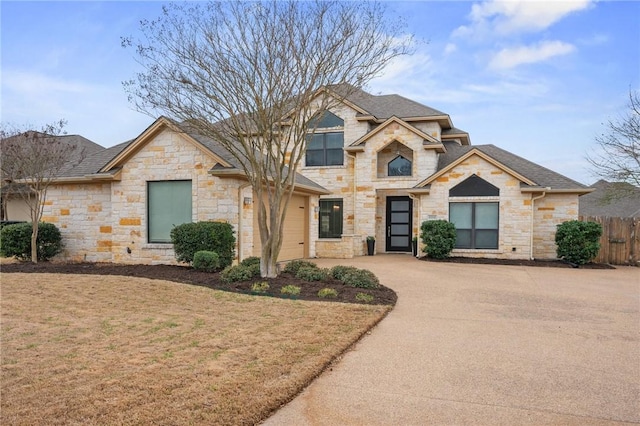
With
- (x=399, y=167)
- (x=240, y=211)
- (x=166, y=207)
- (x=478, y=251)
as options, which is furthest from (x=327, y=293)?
(x=399, y=167)

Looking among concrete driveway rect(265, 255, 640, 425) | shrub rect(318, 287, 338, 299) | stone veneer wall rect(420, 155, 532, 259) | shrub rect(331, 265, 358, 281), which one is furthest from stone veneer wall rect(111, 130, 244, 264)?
stone veneer wall rect(420, 155, 532, 259)

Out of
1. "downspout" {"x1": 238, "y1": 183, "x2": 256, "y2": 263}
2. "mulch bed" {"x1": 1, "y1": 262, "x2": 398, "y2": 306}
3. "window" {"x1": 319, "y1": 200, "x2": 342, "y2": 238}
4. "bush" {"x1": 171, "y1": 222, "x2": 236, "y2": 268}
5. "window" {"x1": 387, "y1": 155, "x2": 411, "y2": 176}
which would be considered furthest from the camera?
"window" {"x1": 319, "y1": 200, "x2": 342, "y2": 238}

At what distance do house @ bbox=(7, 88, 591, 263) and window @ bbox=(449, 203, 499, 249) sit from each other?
4 cm

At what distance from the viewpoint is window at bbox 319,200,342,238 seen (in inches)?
784

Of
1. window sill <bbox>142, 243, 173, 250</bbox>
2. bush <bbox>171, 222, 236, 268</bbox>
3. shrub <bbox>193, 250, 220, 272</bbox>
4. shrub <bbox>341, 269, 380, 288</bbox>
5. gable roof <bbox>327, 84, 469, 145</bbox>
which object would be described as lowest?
shrub <bbox>341, 269, 380, 288</bbox>

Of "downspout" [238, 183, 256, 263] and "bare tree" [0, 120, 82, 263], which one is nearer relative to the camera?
"downspout" [238, 183, 256, 263]

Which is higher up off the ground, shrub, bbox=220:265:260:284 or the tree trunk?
the tree trunk

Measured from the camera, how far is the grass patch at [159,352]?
3.56 m

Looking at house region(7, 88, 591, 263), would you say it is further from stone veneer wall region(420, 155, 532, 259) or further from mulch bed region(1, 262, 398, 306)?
mulch bed region(1, 262, 398, 306)

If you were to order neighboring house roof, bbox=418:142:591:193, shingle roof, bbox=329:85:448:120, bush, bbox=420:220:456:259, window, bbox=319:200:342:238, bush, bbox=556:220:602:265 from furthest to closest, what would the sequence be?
shingle roof, bbox=329:85:448:120, window, bbox=319:200:342:238, neighboring house roof, bbox=418:142:591:193, bush, bbox=420:220:456:259, bush, bbox=556:220:602:265

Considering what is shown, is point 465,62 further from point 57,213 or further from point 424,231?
point 57,213

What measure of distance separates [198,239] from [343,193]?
31.7 feet

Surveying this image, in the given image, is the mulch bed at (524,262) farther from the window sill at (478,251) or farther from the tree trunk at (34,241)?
the tree trunk at (34,241)

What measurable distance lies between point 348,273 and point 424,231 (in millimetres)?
7442
